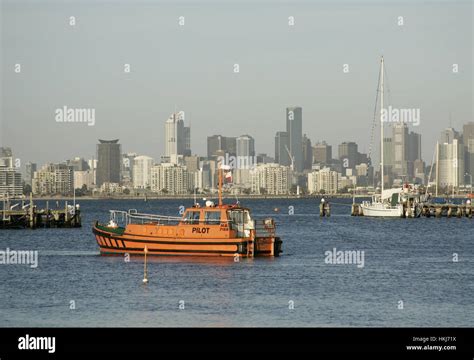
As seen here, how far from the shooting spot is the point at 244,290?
166ft

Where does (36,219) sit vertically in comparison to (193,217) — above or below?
below

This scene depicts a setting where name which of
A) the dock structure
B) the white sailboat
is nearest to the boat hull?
the dock structure

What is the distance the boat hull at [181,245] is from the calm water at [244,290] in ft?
2.46

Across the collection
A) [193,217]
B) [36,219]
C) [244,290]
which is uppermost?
[193,217]

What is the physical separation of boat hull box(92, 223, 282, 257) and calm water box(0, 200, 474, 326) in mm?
751

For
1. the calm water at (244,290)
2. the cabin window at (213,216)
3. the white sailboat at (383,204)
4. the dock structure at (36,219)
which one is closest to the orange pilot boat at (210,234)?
the cabin window at (213,216)

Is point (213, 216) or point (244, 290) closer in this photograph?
point (244, 290)

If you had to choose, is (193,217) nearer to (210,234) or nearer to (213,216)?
(213,216)

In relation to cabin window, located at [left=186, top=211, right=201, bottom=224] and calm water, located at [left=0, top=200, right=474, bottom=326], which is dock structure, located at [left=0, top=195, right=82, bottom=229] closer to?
calm water, located at [left=0, top=200, right=474, bottom=326]

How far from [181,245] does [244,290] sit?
13220 millimetres

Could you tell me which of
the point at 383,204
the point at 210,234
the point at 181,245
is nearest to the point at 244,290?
the point at 210,234

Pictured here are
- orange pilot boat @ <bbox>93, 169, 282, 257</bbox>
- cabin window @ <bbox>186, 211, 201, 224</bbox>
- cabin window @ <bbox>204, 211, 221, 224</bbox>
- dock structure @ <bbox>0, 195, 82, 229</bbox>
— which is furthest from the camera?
dock structure @ <bbox>0, 195, 82, 229</bbox>

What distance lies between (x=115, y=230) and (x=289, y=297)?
21.1 metres

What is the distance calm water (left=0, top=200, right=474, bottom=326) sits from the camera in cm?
4220
